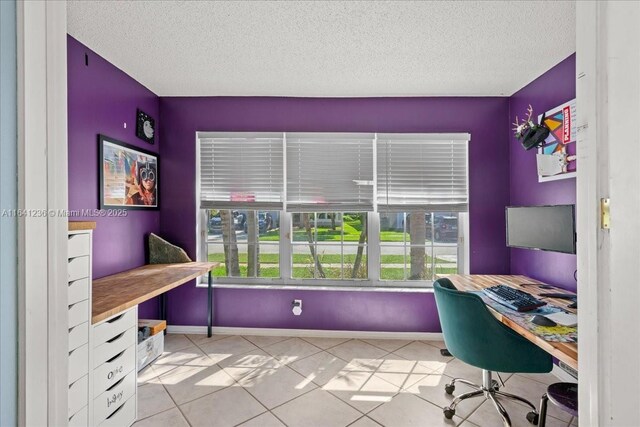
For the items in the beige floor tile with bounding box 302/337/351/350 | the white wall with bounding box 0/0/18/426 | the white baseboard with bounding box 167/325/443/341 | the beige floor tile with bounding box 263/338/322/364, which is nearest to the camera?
the white wall with bounding box 0/0/18/426

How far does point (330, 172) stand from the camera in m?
3.22

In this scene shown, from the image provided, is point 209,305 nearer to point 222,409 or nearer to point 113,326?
point 222,409

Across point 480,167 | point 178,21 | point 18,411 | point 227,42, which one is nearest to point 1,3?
point 18,411

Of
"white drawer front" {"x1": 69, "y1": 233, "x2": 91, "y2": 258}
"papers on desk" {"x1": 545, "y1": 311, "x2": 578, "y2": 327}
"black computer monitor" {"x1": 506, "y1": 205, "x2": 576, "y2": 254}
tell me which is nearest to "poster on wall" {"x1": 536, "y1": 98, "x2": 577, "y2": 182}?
"black computer monitor" {"x1": 506, "y1": 205, "x2": 576, "y2": 254}

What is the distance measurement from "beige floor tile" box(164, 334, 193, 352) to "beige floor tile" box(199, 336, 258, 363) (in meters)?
0.17

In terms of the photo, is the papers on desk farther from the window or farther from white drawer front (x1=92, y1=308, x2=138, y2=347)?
white drawer front (x1=92, y1=308, x2=138, y2=347)

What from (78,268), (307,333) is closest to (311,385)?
(307,333)

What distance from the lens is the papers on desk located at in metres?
1.59

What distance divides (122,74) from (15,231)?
2.66 metres

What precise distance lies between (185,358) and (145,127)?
225 cm

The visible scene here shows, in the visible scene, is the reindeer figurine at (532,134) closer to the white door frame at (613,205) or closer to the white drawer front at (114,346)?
the white door frame at (613,205)

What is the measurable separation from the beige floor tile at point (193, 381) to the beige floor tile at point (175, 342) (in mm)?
414

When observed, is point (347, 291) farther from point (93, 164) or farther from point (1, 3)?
point (1, 3)

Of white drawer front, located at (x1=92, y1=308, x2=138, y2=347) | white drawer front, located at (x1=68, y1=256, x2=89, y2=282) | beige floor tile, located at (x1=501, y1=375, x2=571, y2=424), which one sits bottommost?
beige floor tile, located at (x1=501, y1=375, x2=571, y2=424)
